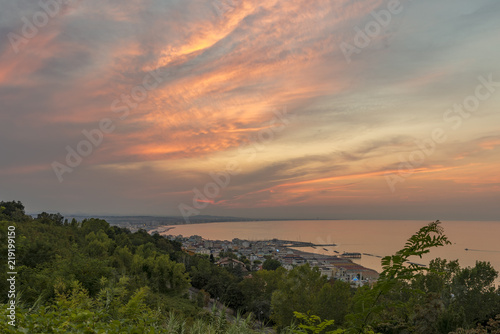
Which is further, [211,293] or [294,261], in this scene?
[294,261]

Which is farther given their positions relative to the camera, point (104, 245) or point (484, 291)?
point (104, 245)

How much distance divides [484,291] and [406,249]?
1075 inches

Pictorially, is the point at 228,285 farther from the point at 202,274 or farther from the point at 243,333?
the point at 243,333

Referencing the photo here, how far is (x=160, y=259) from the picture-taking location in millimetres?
28281

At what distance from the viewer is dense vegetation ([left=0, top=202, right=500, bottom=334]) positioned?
2812 millimetres

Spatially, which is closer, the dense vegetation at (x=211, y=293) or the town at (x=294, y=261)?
the dense vegetation at (x=211, y=293)

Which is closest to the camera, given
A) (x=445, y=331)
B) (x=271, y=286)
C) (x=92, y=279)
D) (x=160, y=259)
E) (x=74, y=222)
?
(x=92, y=279)

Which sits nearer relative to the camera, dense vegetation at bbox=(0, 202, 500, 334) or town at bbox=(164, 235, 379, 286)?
dense vegetation at bbox=(0, 202, 500, 334)

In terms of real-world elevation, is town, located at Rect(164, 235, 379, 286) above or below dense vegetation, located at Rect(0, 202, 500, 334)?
below

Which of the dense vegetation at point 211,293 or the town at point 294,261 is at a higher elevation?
the dense vegetation at point 211,293

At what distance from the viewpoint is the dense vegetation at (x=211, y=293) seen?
9.23ft

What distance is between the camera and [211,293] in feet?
118

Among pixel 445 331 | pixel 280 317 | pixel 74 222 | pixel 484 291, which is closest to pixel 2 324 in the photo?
pixel 445 331

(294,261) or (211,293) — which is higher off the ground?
(211,293)
